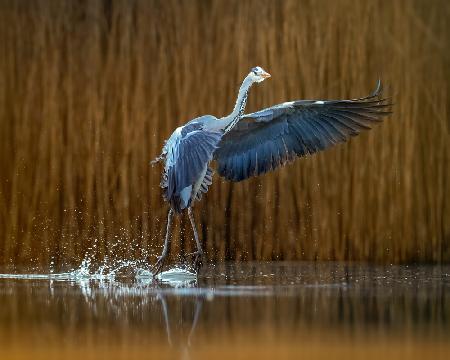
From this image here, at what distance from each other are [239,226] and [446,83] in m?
2.01

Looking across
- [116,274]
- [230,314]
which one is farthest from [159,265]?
[230,314]

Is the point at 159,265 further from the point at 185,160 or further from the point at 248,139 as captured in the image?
the point at 248,139

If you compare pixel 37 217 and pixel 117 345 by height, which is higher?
pixel 37 217

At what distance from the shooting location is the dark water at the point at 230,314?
4996mm

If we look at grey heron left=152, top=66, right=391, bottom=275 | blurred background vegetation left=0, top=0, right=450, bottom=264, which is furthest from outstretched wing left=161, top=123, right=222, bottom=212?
blurred background vegetation left=0, top=0, right=450, bottom=264

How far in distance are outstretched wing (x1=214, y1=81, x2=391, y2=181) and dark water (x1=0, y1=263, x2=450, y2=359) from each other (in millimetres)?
866

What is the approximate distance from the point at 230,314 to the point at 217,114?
4.31 meters

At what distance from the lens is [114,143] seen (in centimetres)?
1031

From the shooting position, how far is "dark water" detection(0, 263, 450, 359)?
4996 mm

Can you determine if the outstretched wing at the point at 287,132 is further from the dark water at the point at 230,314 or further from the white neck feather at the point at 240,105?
the dark water at the point at 230,314

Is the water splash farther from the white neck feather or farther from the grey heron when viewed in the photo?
the white neck feather

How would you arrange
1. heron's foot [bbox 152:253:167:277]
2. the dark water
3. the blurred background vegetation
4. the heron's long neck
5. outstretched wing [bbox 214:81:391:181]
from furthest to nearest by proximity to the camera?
the blurred background vegetation → outstretched wing [bbox 214:81:391:181] → the heron's long neck → heron's foot [bbox 152:253:167:277] → the dark water

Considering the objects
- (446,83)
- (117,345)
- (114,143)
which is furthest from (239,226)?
(117,345)

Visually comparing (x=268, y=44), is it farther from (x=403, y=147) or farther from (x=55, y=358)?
(x=55, y=358)
